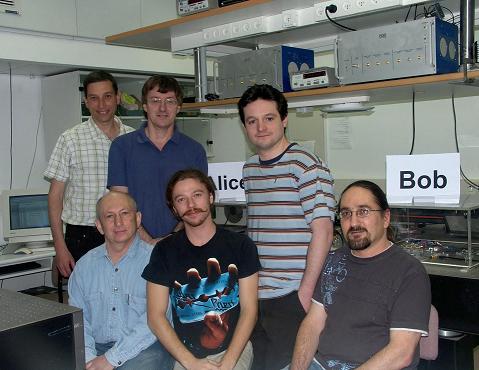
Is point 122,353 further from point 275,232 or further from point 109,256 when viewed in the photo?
point 275,232

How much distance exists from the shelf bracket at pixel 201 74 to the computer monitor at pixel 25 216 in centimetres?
154

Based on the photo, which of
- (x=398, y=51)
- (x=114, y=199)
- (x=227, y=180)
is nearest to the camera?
(x=114, y=199)

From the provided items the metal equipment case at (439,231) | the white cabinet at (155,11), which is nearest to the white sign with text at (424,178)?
the metal equipment case at (439,231)

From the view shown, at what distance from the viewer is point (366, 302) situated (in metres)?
1.70

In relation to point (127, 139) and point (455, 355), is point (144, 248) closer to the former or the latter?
point (127, 139)

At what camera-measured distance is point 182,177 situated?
1938 millimetres

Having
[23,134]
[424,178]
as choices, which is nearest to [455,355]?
[424,178]

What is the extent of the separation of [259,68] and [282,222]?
1103 millimetres

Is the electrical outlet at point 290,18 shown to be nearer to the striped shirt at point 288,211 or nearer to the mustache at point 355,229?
the striped shirt at point 288,211

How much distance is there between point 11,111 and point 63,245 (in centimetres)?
186

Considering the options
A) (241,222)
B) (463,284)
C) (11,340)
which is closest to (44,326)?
(11,340)

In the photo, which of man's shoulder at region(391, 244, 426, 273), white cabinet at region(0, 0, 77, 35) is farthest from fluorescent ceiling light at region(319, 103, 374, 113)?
white cabinet at region(0, 0, 77, 35)

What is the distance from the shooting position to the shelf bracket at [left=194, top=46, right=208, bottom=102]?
3.02 m

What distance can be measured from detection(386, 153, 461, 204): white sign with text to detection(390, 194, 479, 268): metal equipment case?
5cm
